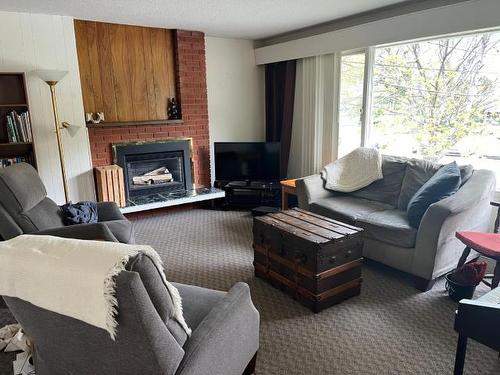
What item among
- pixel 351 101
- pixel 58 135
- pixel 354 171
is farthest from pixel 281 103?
pixel 58 135

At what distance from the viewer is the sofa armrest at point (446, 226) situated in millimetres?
2570

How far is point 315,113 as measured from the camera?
4676mm

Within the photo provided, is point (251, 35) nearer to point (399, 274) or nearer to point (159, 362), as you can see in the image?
point (399, 274)

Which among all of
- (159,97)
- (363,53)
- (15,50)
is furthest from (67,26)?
(363,53)

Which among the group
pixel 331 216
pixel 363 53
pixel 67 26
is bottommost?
pixel 331 216

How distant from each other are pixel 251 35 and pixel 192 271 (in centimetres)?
339

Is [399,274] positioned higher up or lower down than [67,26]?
lower down

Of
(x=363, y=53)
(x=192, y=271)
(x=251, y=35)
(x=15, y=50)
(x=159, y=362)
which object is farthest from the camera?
(x=251, y=35)

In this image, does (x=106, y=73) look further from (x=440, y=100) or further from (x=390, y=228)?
(x=440, y=100)

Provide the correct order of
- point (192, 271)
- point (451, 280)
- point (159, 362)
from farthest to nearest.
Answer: point (192, 271)
point (451, 280)
point (159, 362)

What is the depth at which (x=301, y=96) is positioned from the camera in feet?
16.0

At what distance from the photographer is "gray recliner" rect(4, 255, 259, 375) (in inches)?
41.3

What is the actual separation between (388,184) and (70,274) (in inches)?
123

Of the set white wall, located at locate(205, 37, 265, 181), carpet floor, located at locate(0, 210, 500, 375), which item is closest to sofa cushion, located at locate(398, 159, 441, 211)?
carpet floor, located at locate(0, 210, 500, 375)
